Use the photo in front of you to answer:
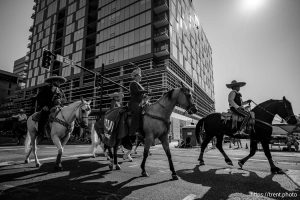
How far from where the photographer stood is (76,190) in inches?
130

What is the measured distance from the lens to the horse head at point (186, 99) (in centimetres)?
511

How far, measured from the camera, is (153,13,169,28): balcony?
39.7 metres

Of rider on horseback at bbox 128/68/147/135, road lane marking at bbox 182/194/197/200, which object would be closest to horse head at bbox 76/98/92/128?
rider on horseback at bbox 128/68/147/135

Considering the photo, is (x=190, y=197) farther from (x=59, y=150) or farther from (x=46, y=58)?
(x=46, y=58)

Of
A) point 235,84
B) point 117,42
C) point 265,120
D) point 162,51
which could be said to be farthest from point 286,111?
point 117,42

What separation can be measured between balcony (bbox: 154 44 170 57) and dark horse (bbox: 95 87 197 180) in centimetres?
3431

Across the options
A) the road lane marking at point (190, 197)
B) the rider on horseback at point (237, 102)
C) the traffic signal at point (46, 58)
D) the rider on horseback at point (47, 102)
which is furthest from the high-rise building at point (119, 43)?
the road lane marking at point (190, 197)

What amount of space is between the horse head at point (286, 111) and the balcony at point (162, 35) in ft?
116

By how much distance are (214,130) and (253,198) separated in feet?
13.0

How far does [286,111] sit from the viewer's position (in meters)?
5.80

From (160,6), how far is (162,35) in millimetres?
7313

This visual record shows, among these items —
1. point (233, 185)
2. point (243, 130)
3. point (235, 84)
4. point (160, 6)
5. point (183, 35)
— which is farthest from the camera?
point (183, 35)

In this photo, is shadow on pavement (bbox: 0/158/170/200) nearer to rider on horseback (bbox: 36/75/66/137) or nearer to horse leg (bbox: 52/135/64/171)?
horse leg (bbox: 52/135/64/171)

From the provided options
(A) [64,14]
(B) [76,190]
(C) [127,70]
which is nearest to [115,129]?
(B) [76,190]
